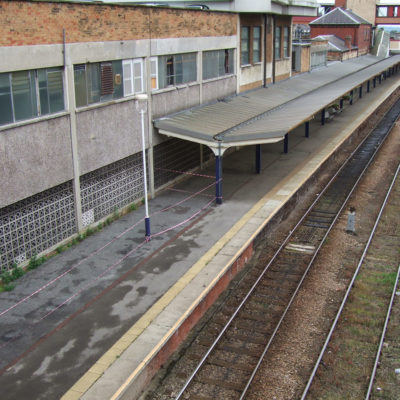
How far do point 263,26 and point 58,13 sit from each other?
18.7 m

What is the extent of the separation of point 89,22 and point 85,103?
2.44 metres

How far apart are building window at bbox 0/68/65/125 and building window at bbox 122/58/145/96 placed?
366 centimetres

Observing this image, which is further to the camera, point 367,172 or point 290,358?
point 367,172

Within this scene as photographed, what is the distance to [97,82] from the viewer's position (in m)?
18.4

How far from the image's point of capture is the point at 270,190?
23.4m

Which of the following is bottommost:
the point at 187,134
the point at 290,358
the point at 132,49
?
the point at 290,358

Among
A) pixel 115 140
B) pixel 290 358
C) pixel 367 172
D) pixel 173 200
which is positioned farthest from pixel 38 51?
pixel 367 172

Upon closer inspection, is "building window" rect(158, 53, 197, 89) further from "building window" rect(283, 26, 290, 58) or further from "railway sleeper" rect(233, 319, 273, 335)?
"building window" rect(283, 26, 290, 58)

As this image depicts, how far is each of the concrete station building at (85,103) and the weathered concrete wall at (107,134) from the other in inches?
1.4

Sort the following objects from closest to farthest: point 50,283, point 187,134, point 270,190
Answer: point 50,283 → point 187,134 → point 270,190

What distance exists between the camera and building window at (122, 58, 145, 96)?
19875 millimetres

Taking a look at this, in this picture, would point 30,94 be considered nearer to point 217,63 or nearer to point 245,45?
point 217,63

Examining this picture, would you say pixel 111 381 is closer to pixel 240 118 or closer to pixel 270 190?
pixel 270 190

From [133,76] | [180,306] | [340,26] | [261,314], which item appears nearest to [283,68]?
[133,76]
